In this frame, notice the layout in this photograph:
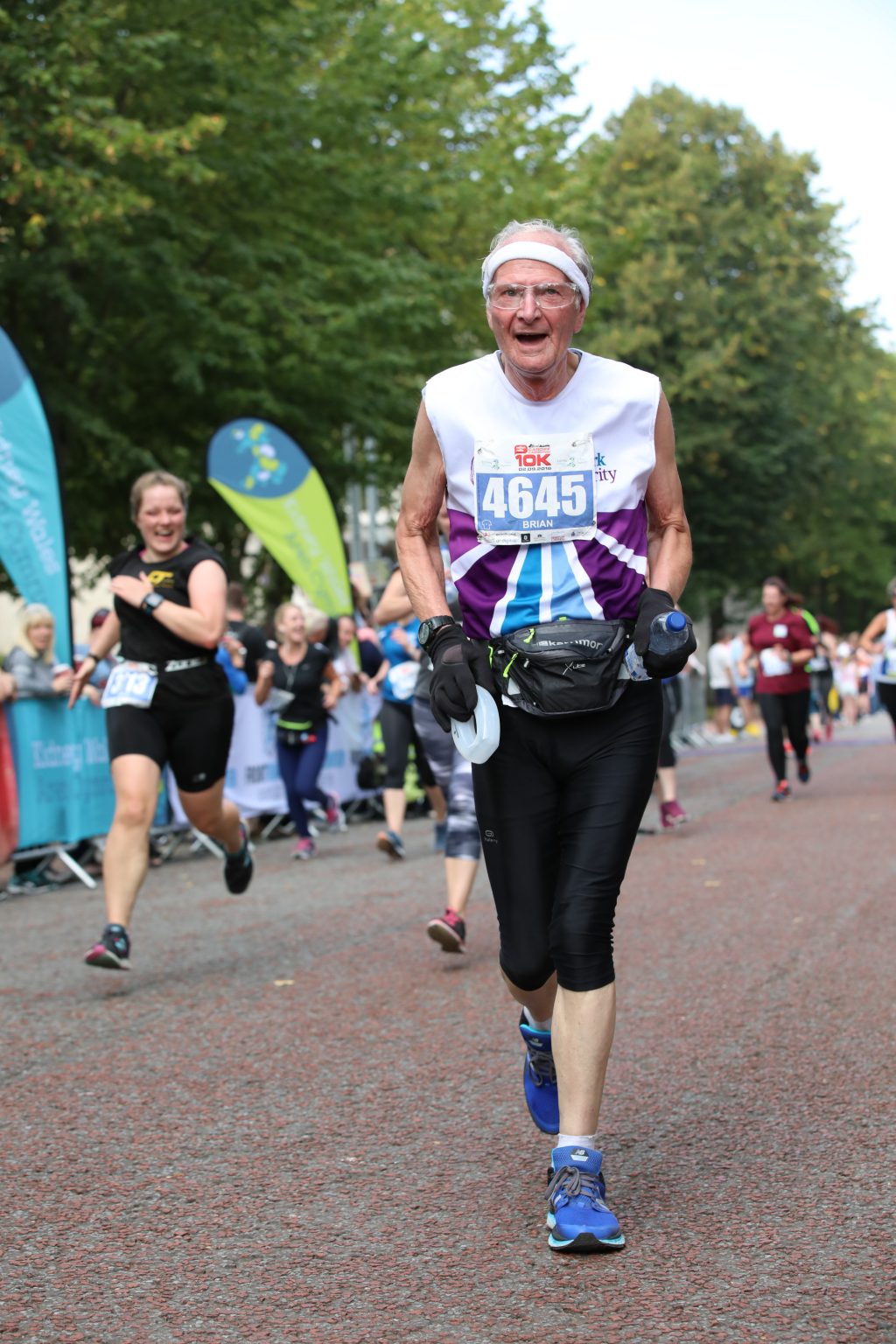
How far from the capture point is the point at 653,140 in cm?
3997

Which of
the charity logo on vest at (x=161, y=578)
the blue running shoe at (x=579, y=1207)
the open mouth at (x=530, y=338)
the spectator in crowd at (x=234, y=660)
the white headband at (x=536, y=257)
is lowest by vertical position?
the blue running shoe at (x=579, y=1207)

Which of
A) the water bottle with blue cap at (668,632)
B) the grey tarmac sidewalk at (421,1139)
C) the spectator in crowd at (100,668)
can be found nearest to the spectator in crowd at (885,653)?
the spectator in crowd at (100,668)

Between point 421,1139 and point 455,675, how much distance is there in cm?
144

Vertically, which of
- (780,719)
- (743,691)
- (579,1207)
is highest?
(579,1207)

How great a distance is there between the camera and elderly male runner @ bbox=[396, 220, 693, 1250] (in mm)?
3912

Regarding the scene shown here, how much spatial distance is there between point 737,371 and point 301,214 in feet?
58.4

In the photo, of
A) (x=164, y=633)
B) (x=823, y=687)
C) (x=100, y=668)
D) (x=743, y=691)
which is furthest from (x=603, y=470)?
(x=743, y=691)

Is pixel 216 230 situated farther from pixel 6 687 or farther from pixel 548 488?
pixel 548 488

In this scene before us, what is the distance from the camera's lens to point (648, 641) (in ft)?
12.6

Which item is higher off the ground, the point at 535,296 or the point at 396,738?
the point at 535,296

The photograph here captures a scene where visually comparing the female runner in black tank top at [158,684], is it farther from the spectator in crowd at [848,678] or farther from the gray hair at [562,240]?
the spectator in crowd at [848,678]

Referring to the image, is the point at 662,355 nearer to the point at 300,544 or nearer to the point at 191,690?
the point at 300,544

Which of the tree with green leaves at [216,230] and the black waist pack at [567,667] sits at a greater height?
the tree with green leaves at [216,230]

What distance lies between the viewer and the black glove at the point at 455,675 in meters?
3.88
